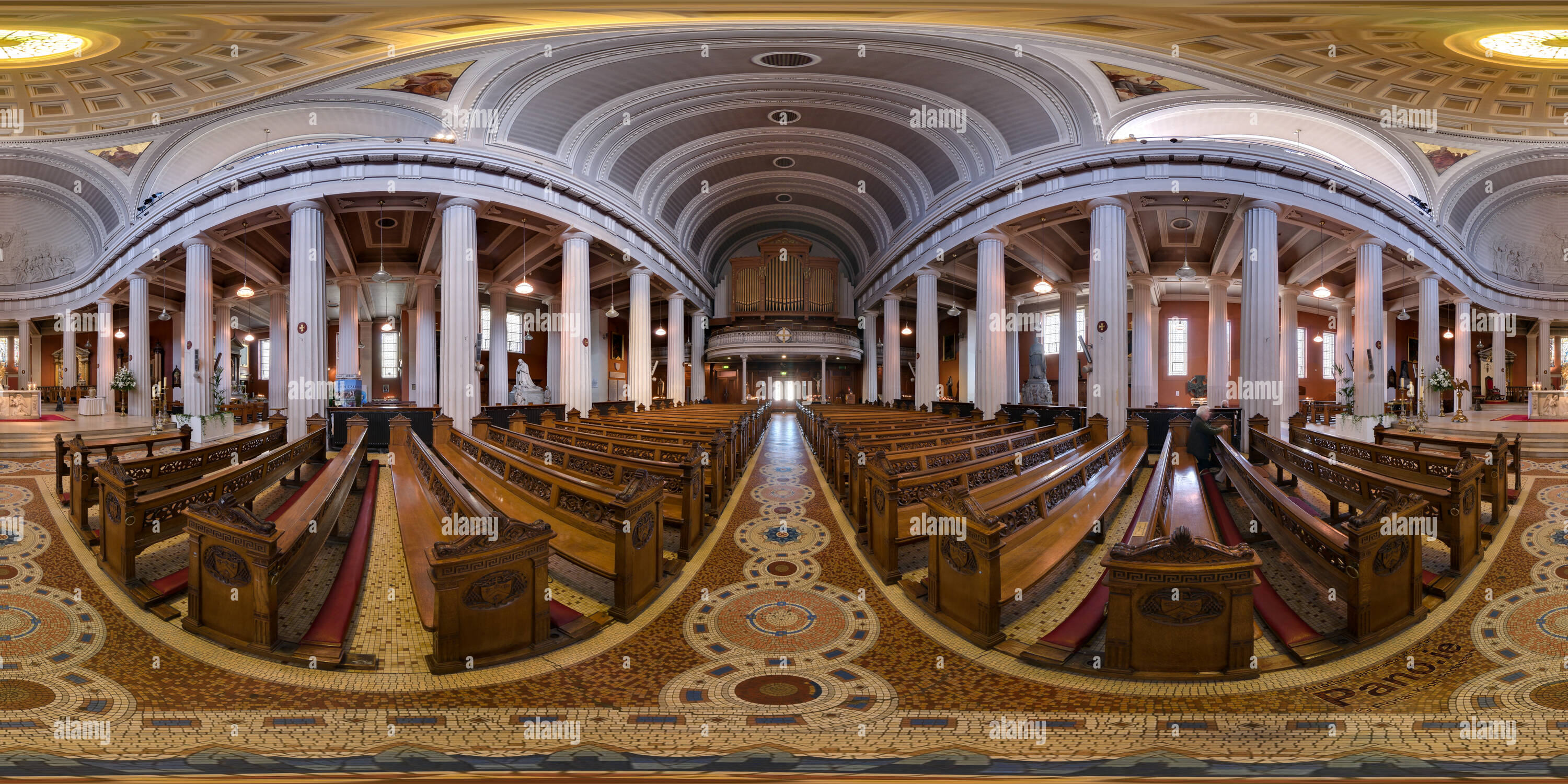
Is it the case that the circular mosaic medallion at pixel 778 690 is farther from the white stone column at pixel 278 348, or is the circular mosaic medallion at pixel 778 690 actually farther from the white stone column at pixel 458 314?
the white stone column at pixel 278 348

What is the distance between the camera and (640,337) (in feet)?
56.9

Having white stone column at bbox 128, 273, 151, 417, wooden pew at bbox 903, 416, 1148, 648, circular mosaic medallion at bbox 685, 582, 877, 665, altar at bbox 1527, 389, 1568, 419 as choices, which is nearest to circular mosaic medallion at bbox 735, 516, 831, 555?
wooden pew at bbox 903, 416, 1148, 648

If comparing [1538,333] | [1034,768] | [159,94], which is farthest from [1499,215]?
[159,94]

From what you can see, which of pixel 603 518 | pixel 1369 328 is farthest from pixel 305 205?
pixel 1369 328

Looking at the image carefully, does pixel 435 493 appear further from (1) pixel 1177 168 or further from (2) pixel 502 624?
(1) pixel 1177 168

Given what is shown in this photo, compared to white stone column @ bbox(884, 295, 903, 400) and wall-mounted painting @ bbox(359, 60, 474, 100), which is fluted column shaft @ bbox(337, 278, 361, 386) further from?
white stone column @ bbox(884, 295, 903, 400)

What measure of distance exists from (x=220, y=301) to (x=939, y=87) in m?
23.0

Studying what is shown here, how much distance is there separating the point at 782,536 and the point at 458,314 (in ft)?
32.2

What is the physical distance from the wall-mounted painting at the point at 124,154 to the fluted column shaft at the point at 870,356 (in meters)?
22.0

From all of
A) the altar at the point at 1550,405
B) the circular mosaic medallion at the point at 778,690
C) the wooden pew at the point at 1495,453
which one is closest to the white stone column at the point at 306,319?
the circular mosaic medallion at the point at 778,690

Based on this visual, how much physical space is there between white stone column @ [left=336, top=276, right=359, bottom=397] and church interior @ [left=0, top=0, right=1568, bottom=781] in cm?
16

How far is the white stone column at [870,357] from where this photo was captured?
24.9 m

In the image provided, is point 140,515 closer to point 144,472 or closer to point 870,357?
point 144,472

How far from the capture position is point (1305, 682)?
3041 mm
